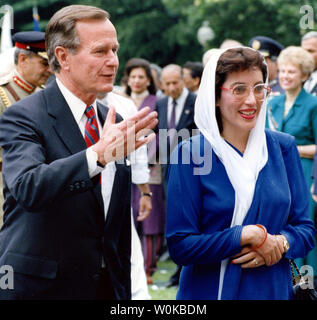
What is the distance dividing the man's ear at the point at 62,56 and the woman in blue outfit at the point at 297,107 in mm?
3703

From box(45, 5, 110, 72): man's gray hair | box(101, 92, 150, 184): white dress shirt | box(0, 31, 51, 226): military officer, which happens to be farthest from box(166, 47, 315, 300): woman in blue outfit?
box(101, 92, 150, 184): white dress shirt

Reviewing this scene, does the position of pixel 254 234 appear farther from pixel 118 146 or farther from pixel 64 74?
pixel 64 74

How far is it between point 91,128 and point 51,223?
513mm

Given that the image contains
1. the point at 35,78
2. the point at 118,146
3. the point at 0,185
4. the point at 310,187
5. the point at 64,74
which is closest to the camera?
the point at 118,146

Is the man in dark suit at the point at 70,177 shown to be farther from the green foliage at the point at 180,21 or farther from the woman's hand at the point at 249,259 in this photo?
the green foliage at the point at 180,21

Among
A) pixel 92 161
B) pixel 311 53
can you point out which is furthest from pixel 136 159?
pixel 92 161

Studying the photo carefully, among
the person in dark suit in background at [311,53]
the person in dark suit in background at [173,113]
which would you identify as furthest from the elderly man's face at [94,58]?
the person in dark suit in background at [173,113]

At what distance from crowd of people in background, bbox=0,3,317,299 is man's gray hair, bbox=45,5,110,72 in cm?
64

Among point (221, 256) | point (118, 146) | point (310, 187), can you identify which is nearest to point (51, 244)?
point (118, 146)

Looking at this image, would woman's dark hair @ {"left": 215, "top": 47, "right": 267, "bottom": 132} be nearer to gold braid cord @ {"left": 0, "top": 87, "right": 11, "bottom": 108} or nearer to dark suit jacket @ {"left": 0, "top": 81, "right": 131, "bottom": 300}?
dark suit jacket @ {"left": 0, "top": 81, "right": 131, "bottom": 300}

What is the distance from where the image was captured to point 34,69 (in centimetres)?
537

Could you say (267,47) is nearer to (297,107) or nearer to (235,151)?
(297,107)

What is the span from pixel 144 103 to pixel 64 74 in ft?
18.2
